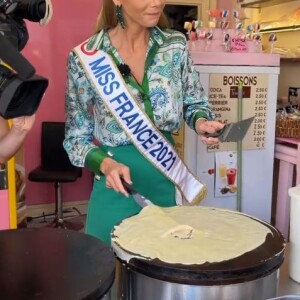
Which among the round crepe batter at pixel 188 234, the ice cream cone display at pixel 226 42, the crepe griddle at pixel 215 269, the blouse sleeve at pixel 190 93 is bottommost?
the crepe griddle at pixel 215 269

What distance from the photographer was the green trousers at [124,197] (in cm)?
129

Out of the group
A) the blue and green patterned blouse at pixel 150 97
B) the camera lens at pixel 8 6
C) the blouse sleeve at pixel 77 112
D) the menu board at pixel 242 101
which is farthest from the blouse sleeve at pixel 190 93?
the menu board at pixel 242 101

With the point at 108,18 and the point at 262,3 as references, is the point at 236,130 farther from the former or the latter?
the point at 262,3

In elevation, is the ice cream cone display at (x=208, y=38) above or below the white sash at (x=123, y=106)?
above

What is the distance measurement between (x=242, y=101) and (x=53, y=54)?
181 centimetres

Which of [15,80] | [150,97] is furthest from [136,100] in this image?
[15,80]

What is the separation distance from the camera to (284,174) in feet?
8.68

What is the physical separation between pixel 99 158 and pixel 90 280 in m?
0.56

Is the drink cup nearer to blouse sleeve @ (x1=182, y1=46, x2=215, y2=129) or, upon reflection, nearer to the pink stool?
the pink stool

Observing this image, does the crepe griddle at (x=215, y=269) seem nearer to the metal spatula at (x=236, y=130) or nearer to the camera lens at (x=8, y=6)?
the metal spatula at (x=236, y=130)

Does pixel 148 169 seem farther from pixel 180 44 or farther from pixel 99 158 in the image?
pixel 180 44

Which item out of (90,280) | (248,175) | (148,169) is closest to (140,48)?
(148,169)

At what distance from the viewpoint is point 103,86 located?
1.35m

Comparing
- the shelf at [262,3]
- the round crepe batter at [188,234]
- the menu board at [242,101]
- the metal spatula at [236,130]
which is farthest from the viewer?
the shelf at [262,3]
